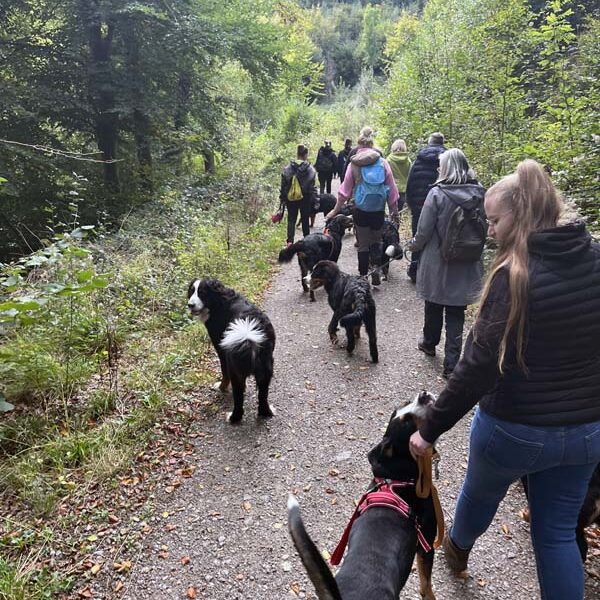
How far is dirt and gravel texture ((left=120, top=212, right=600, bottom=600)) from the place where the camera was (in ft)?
9.18

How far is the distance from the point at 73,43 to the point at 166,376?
9.99 meters

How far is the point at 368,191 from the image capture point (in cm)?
635

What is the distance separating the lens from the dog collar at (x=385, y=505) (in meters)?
2.16

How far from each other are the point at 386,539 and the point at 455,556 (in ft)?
3.15

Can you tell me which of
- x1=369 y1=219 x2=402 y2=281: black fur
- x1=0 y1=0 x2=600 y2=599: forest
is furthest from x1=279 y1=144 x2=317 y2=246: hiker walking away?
x1=369 y1=219 x2=402 y2=281: black fur

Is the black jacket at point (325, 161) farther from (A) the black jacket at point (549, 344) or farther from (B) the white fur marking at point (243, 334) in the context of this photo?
(A) the black jacket at point (549, 344)

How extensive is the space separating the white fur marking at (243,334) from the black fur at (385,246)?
3.51 metres

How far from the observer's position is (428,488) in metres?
2.22

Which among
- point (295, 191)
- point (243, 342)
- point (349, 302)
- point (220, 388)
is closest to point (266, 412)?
point (220, 388)

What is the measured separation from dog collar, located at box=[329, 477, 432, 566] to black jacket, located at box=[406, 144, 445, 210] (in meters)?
4.96

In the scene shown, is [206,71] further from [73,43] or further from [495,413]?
[495,413]

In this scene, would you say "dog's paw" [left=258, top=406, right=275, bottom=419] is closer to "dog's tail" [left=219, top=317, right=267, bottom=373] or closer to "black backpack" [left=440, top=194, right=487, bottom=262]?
"dog's tail" [left=219, top=317, right=267, bottom=373]

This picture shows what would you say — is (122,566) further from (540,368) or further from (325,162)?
(325,162)

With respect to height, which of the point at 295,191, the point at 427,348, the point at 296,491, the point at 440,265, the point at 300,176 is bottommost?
the point at 427,348
